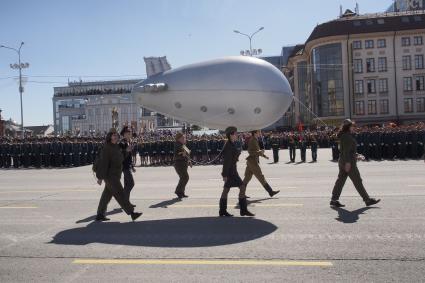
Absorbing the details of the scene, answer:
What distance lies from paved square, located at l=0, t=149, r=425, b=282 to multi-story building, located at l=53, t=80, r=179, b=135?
58.0 metres

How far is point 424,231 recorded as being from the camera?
720 cm

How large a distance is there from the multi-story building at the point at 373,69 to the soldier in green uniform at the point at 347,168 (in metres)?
51.0

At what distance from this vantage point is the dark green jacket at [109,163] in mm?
8891

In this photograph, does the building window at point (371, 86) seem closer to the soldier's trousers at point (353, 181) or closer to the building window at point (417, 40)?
the building window at point (417, 40)

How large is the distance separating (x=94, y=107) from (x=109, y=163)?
3207 inches

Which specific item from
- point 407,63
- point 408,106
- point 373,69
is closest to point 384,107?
point 408,106

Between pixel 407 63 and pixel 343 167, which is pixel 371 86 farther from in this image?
pixel 343 167

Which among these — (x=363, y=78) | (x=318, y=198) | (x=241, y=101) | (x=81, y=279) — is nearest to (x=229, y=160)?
(x=241, y=101)

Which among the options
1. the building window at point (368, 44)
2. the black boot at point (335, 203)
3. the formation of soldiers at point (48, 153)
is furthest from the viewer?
the building window at point (368, 44)

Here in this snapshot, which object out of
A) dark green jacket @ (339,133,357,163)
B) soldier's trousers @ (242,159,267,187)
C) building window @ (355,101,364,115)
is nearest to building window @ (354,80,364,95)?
building window @ (355,101,364,115)

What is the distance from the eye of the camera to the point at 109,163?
9.00 meters

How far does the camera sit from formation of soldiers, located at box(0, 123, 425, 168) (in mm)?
23359

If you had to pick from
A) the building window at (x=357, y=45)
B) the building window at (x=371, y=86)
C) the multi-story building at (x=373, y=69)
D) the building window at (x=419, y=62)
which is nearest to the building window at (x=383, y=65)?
the multi-story building at (x=373, y=69)

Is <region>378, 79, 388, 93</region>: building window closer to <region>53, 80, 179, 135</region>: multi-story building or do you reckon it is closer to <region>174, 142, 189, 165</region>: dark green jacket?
<region>53, 80, 179, 135</region>: multi-story building
